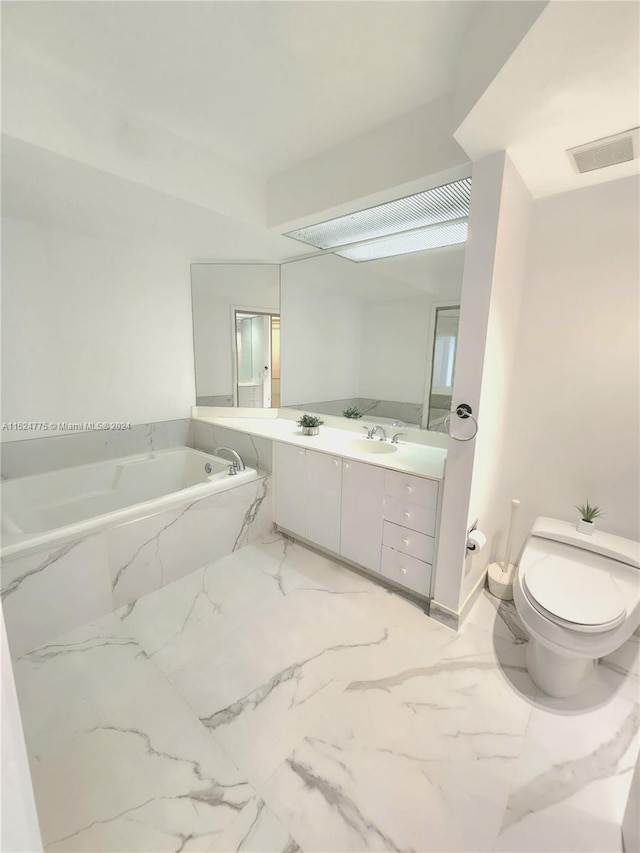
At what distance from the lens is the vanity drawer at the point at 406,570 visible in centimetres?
187

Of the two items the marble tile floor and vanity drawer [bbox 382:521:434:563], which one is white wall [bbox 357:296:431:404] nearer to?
vanity drawer [bbox 382:521:434:563]

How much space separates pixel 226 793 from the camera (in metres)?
1.10

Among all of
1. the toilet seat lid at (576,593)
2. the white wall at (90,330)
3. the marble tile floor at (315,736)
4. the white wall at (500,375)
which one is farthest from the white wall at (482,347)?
the white wall at (90,330)

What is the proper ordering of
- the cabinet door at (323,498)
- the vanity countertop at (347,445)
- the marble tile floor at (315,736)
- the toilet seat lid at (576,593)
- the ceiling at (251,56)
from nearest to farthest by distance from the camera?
the marble tile floor at (315,736) < the ceiling at (251,56) < the toilet seat lid at (576,593) < the vanity countertop at (347,445) < the cabinet door at (323,498)

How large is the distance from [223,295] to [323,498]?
2.05 metres

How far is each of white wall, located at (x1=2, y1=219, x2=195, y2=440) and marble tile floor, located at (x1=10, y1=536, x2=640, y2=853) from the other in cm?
157

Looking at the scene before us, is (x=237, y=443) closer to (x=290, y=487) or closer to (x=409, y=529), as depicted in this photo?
(x=290, y=487)

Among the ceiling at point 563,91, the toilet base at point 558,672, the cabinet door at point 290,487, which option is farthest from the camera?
the cabinet door at point 290,487

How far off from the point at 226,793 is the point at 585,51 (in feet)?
8.02

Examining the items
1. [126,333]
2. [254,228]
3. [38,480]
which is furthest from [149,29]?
[38,480]

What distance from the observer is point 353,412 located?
2.82 meters

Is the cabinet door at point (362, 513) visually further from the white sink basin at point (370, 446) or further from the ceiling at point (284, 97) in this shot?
the ceiling at point (284, 97)

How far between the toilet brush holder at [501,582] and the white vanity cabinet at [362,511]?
48 cm

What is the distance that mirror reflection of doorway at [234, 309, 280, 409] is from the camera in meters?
3.13
